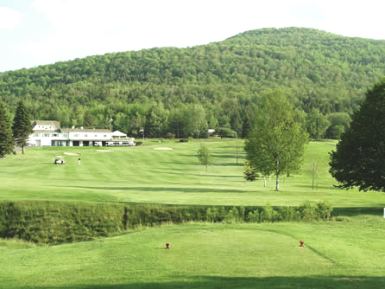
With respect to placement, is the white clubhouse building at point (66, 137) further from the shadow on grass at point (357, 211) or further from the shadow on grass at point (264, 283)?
the shadow on grass at point (264, 283)

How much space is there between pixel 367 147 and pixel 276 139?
15845mm

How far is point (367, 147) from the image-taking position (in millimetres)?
43188

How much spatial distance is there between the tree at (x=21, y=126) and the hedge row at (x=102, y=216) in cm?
7358

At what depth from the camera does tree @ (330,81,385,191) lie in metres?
42.6

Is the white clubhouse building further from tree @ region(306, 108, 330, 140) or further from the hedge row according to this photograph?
the hedge row

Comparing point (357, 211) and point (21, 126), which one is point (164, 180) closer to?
point (357, 211)

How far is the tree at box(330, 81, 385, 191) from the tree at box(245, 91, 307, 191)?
13827 mm

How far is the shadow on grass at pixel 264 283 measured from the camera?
1627 cm

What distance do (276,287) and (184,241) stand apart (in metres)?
9.93

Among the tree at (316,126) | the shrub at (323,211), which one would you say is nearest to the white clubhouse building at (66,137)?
the tree at (316,126)

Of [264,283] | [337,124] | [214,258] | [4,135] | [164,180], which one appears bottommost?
[164,180]

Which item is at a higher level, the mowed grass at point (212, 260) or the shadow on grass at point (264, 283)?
the shadow on grass at point (264, 283)

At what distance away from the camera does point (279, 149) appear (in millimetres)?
58125

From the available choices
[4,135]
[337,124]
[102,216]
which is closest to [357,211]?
[102,216]
